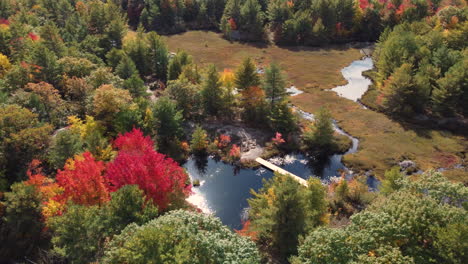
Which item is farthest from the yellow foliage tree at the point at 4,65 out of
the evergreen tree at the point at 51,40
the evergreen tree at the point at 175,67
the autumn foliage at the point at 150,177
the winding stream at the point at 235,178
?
the autumn foliage at the point at 150,177

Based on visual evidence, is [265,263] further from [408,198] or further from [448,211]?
[448,211]

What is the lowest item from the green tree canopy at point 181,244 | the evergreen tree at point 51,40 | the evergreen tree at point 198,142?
the evergreen tree at point 198,142

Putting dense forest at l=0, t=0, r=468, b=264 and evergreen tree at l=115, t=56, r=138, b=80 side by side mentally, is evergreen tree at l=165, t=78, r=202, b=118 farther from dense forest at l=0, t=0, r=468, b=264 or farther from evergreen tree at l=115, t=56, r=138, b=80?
evergreen tree at l=115, t=56, r=138, b=80

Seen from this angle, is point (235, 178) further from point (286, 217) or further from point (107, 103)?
point (107, 103)

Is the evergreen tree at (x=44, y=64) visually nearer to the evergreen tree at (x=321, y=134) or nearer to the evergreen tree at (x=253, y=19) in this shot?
the evergreen tree at (x=321, y=134)

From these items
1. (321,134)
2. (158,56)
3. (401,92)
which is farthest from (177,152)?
(401,92)

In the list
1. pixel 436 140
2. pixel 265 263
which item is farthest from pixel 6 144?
pixel 436 140

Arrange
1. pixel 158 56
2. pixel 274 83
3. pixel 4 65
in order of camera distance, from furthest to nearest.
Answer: pixel 158 56, pixel 4 65, pixel 274 83
